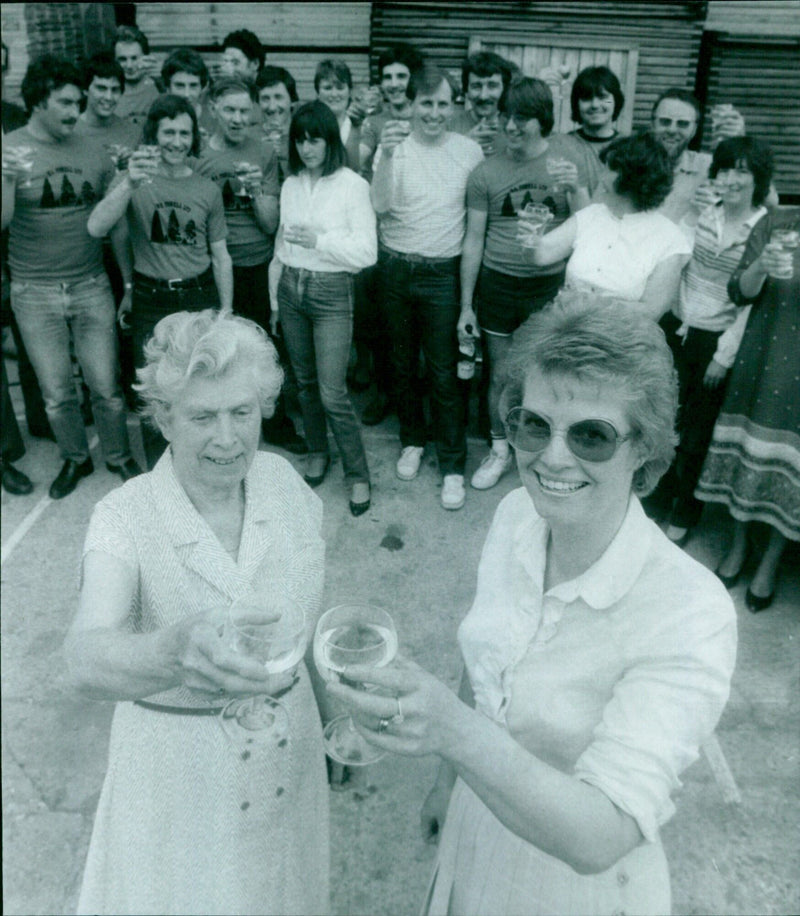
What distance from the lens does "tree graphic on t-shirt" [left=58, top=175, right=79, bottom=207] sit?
5.03 metres

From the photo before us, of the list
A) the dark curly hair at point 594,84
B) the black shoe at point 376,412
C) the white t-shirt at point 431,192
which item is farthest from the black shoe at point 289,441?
the dark curly hair at point 594,84

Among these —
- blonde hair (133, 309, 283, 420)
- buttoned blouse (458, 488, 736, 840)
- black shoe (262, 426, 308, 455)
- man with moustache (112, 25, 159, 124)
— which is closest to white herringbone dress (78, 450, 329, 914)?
blonde hair (133, 309, 283, 420)

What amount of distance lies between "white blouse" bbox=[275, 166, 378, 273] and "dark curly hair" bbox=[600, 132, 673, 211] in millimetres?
1449

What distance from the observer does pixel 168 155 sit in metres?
5.06

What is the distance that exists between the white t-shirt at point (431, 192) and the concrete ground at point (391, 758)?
5.50ft

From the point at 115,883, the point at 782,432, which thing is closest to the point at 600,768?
the point at 115,883

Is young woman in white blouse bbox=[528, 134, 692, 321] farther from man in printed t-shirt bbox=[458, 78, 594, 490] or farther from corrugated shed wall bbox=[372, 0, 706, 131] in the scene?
corrugated shed wall bbox=[372, 0, 706, 131]

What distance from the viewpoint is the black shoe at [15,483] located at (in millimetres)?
5633

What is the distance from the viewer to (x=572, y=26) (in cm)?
804

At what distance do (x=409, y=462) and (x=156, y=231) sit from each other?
2.23 m

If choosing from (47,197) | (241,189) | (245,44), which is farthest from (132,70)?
(47,197)

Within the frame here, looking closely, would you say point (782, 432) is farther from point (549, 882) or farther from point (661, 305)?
point (549, 882)

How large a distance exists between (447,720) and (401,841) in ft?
7.20

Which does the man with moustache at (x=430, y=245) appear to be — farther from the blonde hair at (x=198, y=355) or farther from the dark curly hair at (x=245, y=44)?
the blonde hair at (x=198, y=355)
